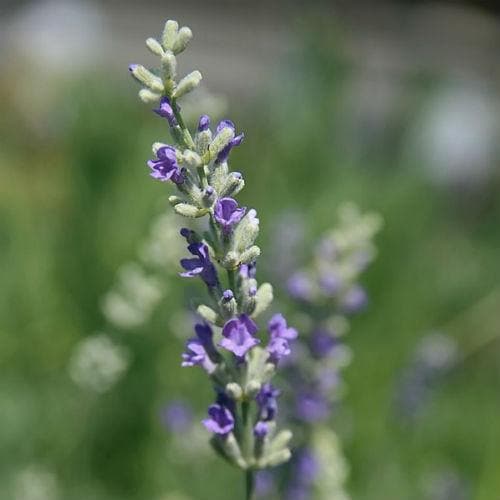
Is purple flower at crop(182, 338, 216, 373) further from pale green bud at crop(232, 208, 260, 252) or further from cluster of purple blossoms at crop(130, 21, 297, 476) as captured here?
pale green bud at crop(232, 208, 260, 252)

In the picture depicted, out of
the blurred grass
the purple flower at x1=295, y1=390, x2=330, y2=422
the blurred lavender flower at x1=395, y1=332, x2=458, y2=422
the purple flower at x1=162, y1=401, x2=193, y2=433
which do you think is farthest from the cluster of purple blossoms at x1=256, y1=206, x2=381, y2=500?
the blurred lavender flower at x1=395, y1=332, x2=458, y2=422

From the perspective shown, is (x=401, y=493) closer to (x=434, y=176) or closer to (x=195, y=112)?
(x=195, y=112)

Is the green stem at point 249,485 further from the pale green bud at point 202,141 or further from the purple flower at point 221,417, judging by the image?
the pale green bud at point 202,141

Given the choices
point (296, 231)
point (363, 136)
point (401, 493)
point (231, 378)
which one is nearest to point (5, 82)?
point (363, 136)

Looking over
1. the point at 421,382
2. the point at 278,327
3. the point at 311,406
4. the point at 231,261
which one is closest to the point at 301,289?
the point at 311,406

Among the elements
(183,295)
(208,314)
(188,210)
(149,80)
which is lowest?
(183,295)

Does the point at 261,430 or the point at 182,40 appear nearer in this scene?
the point at 182,40

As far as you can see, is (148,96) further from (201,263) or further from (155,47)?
(201,263)

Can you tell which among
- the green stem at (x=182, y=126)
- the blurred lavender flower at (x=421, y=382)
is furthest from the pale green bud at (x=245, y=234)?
the blurred lavender flower at (x=421, y=382)
